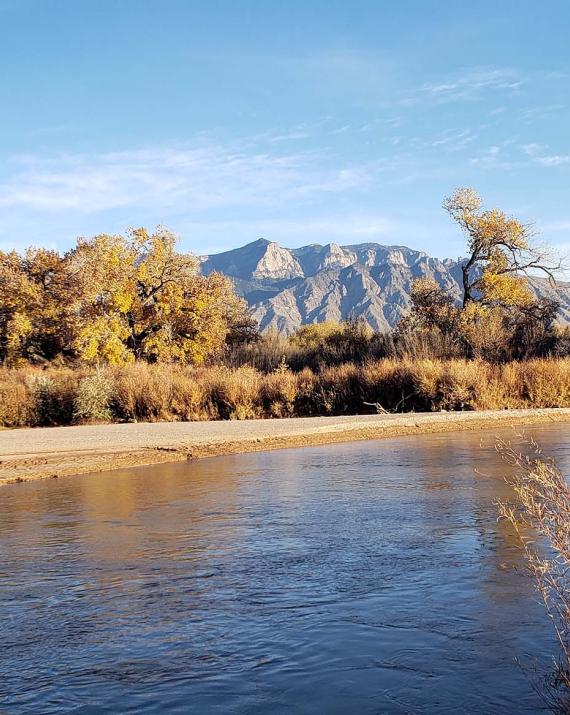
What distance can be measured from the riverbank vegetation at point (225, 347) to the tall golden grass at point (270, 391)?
56 mm

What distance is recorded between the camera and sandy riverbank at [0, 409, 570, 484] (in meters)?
19.7

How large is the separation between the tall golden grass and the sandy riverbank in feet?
6.77

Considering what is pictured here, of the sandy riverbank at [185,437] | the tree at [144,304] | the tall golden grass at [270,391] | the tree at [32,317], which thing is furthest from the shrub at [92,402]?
the tree at [32,317]

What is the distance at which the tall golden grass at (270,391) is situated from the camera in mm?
30266

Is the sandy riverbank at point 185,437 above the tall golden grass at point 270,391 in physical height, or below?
below

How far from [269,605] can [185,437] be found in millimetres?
15237

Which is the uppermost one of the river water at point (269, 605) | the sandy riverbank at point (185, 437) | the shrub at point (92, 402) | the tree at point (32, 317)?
the tree at point (32, 317)

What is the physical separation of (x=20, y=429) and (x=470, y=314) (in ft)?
79.0

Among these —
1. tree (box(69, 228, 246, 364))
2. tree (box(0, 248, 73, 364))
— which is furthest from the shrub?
tree (box(0, 248, 73, 364))

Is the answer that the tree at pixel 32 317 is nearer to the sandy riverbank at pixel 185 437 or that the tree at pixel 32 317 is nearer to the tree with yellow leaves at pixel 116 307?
the tree with yellow leaves at pixel 116 307

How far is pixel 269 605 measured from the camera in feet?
27.6

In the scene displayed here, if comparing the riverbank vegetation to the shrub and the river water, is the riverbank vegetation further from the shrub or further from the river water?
the river water

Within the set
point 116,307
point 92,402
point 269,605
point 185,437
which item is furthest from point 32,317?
point 269,605

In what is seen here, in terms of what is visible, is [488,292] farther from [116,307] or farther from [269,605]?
[269,605]
